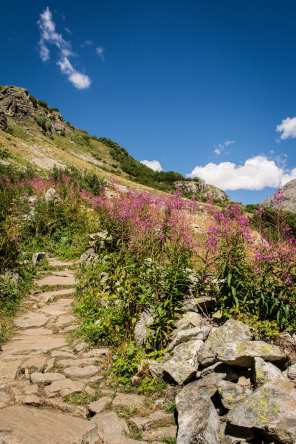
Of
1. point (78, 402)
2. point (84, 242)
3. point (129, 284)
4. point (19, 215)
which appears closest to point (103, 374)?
point (78, 402)

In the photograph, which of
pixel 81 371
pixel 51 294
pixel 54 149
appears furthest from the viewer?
pixel 54 149

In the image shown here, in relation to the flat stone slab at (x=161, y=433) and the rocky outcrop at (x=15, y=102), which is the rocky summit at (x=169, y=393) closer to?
the flat stone slab at (x=161, y=433)

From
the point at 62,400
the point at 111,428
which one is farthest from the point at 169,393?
the point at 62,400

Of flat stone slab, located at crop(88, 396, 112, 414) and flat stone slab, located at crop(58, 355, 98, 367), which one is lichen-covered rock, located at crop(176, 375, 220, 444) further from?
flat stone slab, located at crop(58, 355, 98, 367)

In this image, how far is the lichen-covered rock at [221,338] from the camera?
2.72 m

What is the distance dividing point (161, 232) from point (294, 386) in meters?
3.69

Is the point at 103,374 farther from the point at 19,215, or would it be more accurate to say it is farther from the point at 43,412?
the point at 19,215

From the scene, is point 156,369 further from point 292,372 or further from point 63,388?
point 292,372

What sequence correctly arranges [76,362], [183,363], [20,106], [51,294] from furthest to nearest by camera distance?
[20,106] → [51,294] → [76,362] → [183,363]

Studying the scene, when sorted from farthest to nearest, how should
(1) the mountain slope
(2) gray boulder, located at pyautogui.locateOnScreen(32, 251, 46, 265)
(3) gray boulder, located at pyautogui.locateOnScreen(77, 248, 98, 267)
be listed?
1. (1) the mountain slope
2. (2) gray boulder, located at pyautogui.locateOnScreen(32, 251, 46, 265)
3. (3) gray boulder, located at pyautogui.locateOnScreen(77, 248, 98, 267)

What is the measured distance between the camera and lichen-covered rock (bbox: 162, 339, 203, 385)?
2699 millimetres

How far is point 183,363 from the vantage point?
2.78 m

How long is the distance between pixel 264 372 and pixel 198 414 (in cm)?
77

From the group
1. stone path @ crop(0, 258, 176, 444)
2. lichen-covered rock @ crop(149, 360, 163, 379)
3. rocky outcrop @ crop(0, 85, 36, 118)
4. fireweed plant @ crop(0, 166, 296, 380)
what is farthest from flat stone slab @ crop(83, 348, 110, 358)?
rocky outcrop @ crop(0, 85, 36, 118)
